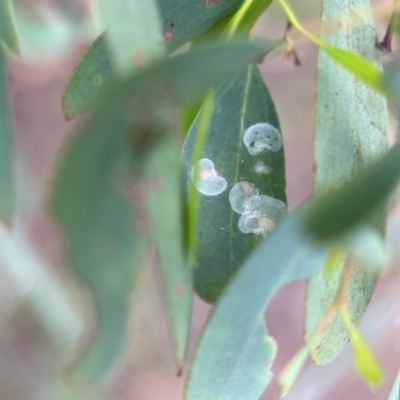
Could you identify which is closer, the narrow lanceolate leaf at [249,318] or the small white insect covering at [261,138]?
the narrow lanceolate leaf at [249,318]

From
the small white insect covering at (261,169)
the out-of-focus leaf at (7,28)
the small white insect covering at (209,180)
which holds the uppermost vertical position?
the out-of-focus leaf at (7,28)

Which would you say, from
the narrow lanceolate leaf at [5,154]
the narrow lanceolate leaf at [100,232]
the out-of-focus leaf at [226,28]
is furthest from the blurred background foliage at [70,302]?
→ the narrow lanceolate leaf at [100,232]

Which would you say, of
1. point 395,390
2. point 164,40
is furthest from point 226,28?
point 395,390

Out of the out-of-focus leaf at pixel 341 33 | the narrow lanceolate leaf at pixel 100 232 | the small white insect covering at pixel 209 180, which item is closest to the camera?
the narrow lanceolate leaf at pixel 100 232

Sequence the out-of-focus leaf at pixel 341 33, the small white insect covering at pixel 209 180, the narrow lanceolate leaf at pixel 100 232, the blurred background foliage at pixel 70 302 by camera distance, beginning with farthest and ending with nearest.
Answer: the blurred background foliage at pixel 70 302 → the small white insect covering at pixel 209 180 → the out-of-focus leaf at pixel 341 33 → the narrow lanceolate leaf at pixel 100 232

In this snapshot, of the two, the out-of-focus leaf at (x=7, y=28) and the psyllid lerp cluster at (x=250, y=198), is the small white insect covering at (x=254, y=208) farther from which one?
the out-of-focus leaf at (x=7, y=28)

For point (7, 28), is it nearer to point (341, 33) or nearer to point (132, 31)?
point (132, 31)

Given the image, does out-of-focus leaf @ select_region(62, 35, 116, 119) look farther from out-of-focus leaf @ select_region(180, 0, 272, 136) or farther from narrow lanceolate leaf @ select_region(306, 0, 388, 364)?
narrow lanceolate leaf @ select_region(306, 0, 388, 364)

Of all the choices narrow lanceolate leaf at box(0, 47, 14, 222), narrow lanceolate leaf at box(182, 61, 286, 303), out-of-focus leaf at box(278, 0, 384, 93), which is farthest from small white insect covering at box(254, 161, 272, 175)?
narrow lanceolate leaf at box(0, 47, 14, 222)
